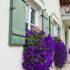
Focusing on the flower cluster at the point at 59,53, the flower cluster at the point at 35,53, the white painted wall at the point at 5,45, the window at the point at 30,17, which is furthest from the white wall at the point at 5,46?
the flower cluster at the point at 59,53

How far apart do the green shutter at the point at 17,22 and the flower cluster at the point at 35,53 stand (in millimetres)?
232

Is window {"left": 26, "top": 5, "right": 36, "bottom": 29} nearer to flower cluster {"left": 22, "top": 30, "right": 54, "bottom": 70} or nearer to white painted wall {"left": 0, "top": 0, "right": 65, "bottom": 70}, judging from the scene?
flower cluster {"left": 22, "top": 30, "right": 54, "bottom": 70}

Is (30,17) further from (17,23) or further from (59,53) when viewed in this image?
(59,53)

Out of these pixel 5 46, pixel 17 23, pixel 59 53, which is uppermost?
pixel 17 23

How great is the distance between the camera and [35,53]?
5090 mm

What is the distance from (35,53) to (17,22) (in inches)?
33.8

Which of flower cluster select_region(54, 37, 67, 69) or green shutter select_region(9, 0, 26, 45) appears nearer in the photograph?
green shutter select_region(9, 0, 26, 45)

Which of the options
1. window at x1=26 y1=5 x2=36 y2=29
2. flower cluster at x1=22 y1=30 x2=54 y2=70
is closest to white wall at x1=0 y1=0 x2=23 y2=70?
flower cluster at x1=22 y1=30 x2=54 y2=70

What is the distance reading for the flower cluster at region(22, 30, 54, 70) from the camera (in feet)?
16.4

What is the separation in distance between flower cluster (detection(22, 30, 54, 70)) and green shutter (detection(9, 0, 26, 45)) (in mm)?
232

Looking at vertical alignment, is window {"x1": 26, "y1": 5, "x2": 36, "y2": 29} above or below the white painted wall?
above

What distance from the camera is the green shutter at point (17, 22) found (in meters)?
4.30

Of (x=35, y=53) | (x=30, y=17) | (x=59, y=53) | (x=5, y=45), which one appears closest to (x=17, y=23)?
(x=5, y=45)

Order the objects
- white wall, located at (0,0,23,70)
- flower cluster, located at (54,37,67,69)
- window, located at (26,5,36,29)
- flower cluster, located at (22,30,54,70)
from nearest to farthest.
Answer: white wall, located at (0,0,23,70)
flower cluster, located at (22,30,54,70)
window, located at (26,5,36,29)
flower cluster, located at (54,37,67,69)
